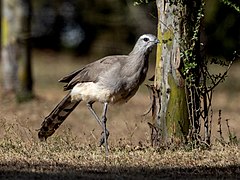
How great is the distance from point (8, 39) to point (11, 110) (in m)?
2.57

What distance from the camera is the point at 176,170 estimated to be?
8.56 meters

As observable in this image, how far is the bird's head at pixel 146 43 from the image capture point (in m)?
9.80

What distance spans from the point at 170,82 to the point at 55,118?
5.55 ft

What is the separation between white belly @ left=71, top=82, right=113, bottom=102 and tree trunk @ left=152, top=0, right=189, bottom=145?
64 cm

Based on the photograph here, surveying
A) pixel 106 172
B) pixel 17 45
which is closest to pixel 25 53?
pixel 17 45

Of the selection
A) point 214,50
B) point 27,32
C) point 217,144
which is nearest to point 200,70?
point 217,144

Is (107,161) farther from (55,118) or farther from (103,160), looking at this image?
(55,118)

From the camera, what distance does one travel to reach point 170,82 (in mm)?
9812

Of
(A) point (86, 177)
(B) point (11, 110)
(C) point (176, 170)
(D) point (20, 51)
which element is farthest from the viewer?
(D) point (20, 51)

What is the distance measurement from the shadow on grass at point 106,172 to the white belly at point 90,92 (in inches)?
60.3

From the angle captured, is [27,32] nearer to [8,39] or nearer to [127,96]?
[8,39]

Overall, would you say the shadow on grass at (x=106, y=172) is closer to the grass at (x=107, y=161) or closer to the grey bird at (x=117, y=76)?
the grass at (x=107, y=161)

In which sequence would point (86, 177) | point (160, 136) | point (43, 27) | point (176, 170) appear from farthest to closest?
point (43, 27)
point (160, 136)
point (176, 170)
point (86, 177)

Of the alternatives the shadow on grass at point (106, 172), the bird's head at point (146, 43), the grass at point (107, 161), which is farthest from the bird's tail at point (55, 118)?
the shadow on grass at point (106, 172)
